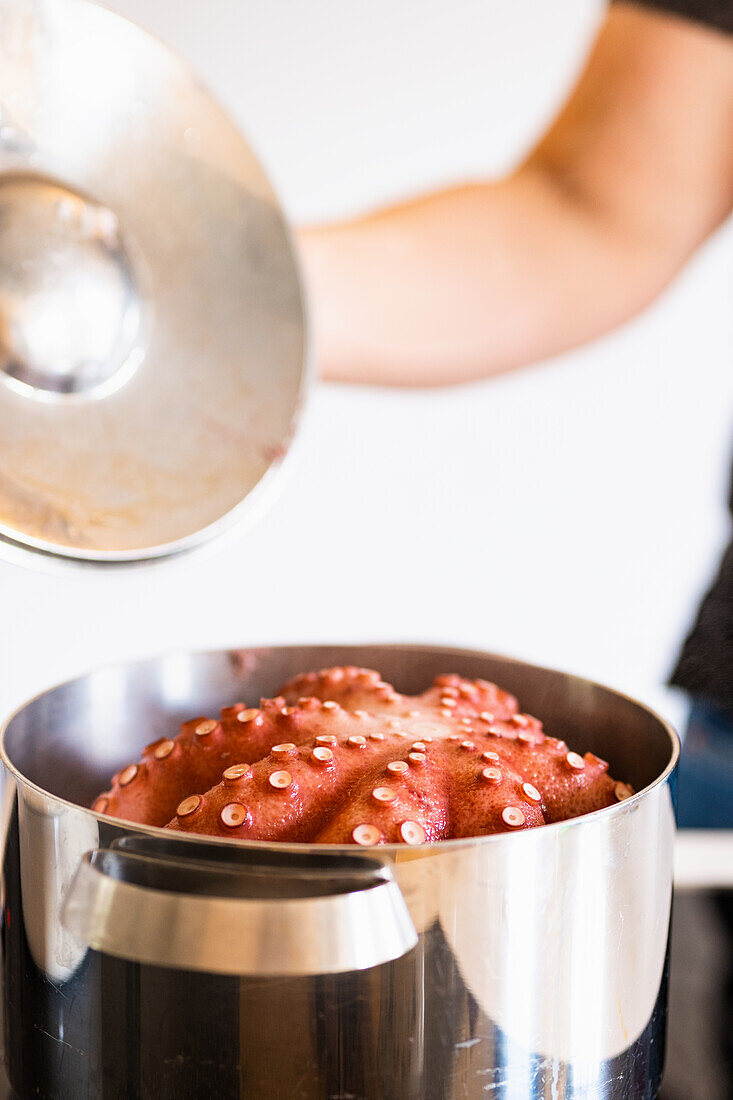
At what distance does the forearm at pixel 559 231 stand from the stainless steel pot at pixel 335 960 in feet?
2.60

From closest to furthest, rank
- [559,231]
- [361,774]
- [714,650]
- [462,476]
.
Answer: [361,774]
[714,650]
[559,231]
[462,476]

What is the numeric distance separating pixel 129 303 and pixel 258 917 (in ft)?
Answer: 1.39

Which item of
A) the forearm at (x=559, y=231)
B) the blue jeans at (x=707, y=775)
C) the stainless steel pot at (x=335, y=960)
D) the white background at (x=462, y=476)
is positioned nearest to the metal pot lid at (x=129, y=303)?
the stainless steel pot at (x=335, y=960)

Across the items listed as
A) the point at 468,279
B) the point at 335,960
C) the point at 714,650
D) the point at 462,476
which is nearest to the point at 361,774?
the point at 335,960

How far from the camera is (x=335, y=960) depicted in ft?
1.13

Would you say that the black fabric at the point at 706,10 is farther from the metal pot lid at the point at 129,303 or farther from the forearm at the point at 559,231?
the metal pot lid at the point at 129,303

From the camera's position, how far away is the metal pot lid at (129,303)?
1.90ft

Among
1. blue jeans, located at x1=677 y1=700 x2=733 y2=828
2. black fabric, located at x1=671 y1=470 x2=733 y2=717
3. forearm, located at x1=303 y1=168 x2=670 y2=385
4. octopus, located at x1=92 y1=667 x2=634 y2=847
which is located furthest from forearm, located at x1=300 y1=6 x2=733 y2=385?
octopus, located at x1=92 y1=667 x2=634 y2=847

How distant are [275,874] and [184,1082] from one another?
0.09 metres

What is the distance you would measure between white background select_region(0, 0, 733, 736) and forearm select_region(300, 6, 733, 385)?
2.24ft

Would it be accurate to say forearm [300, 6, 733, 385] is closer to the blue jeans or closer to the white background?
the blue jeans

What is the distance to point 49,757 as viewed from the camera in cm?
58

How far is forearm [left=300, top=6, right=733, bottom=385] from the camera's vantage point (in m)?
1.13

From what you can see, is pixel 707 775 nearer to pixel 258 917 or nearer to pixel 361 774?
pixel 361 774
